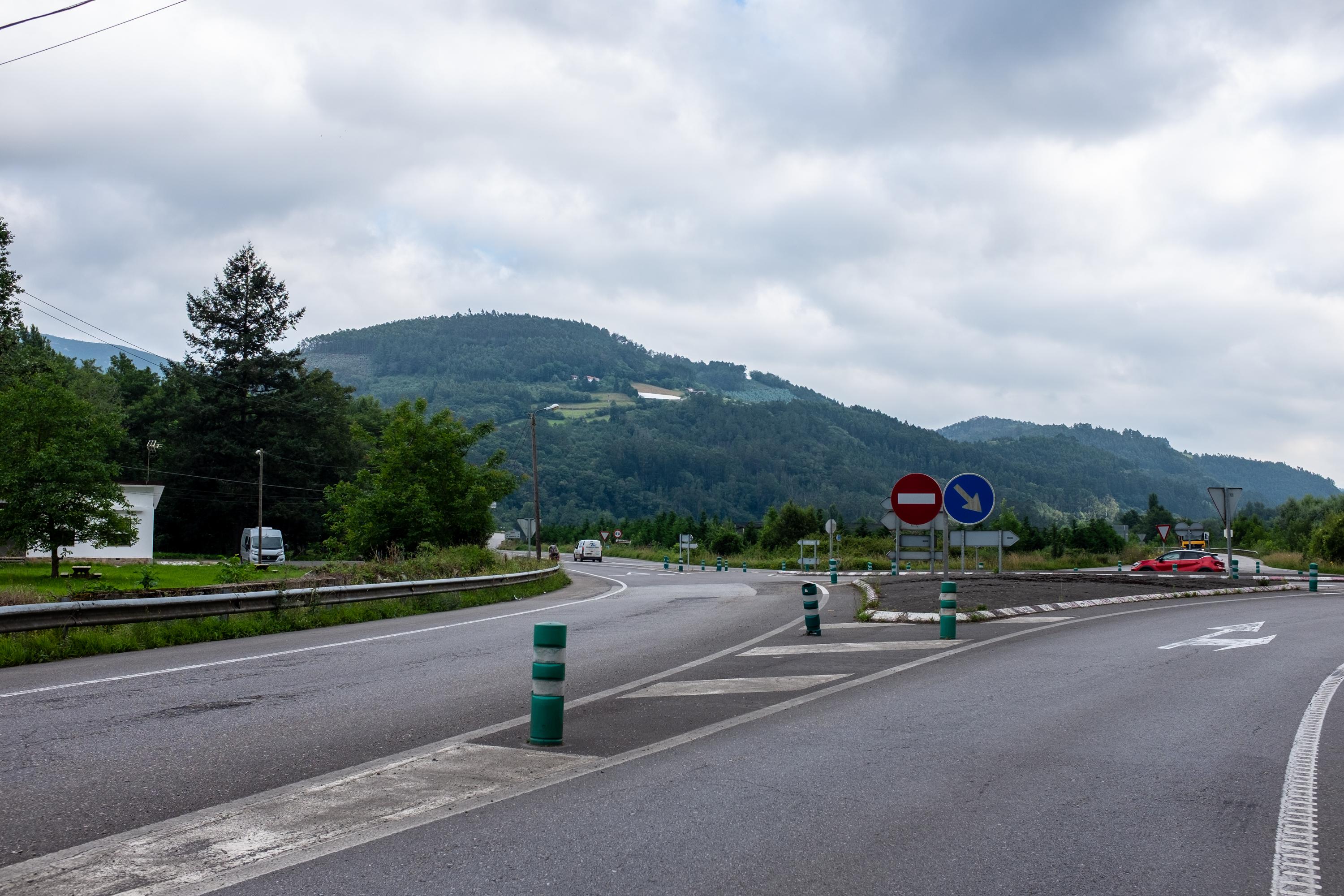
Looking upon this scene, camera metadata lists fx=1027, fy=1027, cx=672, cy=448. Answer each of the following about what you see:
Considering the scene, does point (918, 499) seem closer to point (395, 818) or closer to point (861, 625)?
point (861, 625)

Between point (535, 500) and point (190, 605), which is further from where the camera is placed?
point (535, 500)

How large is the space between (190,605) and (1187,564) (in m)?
42.6

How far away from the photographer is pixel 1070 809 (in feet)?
18.3

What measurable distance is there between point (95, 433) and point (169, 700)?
3495 cm

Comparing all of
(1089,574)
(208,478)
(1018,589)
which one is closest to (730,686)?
(1018,589)

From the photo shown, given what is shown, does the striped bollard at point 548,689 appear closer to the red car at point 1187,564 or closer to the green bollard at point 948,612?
the green bollard at point 948,612

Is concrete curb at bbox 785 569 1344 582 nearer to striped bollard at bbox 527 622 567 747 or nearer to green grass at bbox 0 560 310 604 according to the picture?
green grass at bbox 0 560 310 604

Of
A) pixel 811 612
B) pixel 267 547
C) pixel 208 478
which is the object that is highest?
pixel 208 478

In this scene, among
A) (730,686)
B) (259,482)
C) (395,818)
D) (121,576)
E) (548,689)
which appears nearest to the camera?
(395,818)

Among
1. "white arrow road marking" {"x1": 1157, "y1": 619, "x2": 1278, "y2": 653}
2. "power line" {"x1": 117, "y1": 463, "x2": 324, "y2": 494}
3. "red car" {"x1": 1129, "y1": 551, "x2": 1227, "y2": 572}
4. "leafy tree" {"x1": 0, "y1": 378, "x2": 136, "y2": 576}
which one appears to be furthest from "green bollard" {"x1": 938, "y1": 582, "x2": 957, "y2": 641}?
"power line" {"x1": 117, "y1": 463, "x2": 324, "y2": 494}

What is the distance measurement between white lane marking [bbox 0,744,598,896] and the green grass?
17.1 metres

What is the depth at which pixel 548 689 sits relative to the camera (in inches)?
278

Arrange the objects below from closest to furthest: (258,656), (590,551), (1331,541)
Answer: (258,656), (1331,541), (590,551)

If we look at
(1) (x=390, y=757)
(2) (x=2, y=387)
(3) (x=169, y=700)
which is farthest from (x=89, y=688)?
(2) (x=2, y=387)
